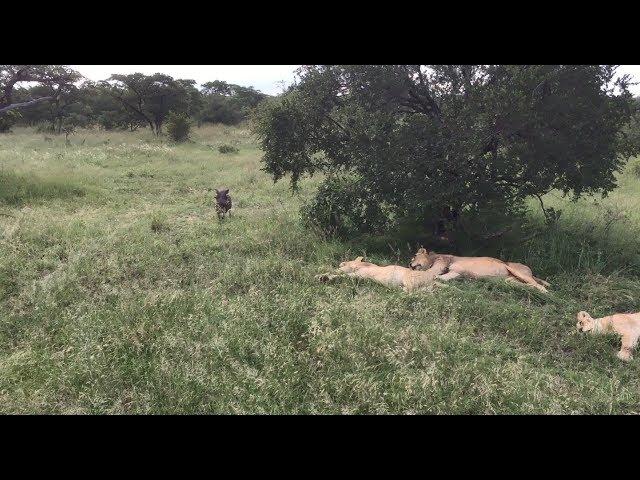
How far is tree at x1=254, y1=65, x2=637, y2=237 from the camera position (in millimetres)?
5758

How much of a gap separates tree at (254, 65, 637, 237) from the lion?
244 cm

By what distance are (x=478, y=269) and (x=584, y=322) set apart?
1.38 metres

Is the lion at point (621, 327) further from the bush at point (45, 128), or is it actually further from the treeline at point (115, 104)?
the bush at point (45, 128)

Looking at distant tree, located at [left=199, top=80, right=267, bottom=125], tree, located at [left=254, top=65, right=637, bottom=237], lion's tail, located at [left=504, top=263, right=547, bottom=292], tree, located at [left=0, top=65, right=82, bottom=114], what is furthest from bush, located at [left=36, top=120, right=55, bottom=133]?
lion's tail, located at [left=504, top=263, right=547, bottom=292]

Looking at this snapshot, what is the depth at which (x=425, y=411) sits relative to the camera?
2.84 m

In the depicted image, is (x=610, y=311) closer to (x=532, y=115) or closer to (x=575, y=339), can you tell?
(x=575, y=339)

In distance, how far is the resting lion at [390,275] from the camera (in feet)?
16.3

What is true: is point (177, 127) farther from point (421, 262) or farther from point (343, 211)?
point (421, 262)

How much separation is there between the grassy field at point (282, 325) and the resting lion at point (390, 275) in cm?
17

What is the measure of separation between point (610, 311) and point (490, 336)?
170 cm

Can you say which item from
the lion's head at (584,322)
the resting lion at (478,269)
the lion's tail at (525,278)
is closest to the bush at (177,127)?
the resting lion at (478,269)

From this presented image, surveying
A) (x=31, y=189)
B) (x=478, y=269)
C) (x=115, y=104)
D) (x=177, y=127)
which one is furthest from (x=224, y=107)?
(x=478, y=269)

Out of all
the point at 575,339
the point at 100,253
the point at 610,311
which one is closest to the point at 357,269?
the point at 575,339

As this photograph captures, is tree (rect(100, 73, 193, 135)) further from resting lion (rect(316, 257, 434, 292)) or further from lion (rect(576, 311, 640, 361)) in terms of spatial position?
lion (rect(576, 311, 640, 361))
